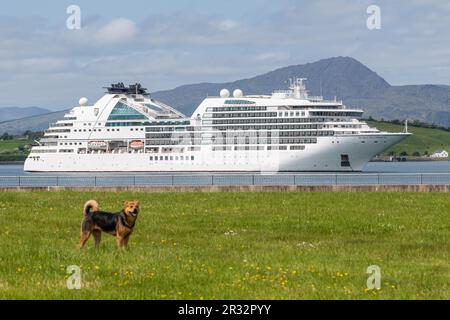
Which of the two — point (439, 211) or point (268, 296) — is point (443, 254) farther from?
point (439, 211)

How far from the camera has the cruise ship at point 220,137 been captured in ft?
390

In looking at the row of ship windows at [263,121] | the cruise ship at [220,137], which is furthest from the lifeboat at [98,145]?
the row of ship windows at [263,121]

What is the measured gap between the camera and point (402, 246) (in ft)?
65.3

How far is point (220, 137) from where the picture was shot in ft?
411

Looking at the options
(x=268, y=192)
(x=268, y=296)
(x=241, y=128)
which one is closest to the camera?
(x=268, y=296)

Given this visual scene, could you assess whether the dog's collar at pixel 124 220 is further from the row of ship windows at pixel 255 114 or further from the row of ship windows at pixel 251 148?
the row of ship windows at pixel 255 114

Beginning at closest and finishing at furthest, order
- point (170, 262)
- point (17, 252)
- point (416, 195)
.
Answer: point (170, 262) → point (17, 252) → point (416, 195)

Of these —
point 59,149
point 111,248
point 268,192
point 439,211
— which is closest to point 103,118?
point 59,149

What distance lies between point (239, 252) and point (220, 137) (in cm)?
10670

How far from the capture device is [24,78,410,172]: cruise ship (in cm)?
11888

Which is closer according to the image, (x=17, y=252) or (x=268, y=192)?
(x=17, y=252)

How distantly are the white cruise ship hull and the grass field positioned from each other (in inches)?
3366

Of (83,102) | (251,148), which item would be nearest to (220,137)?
(251,148)
